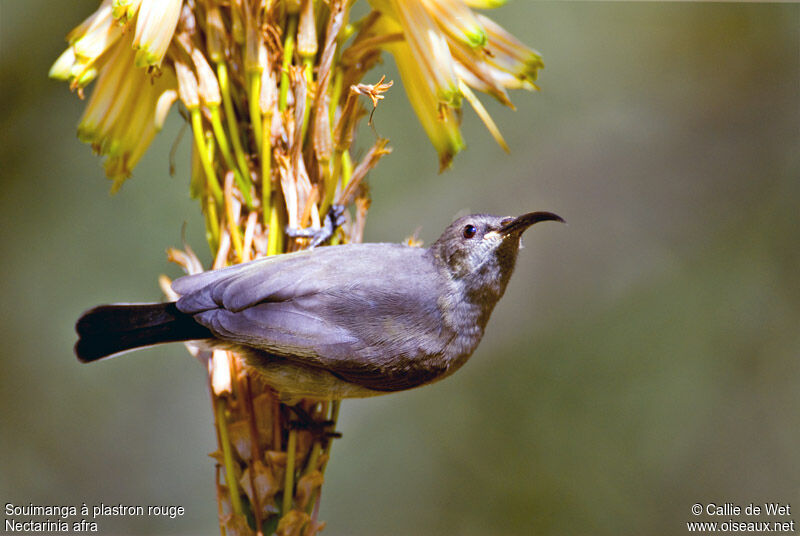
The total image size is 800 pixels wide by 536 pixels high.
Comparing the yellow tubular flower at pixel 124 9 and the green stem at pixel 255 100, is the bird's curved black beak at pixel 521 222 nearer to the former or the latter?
the green stem at pixel 255 100

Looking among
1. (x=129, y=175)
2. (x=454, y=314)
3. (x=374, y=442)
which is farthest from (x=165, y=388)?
(x=454, y=314)

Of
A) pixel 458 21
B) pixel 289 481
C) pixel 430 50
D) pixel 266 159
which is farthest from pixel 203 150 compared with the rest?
pixel 289 481

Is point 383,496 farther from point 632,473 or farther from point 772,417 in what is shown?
point 772,417

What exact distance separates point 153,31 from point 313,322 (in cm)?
84

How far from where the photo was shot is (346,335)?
2090 mm

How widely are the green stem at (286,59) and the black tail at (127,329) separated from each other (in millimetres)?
633

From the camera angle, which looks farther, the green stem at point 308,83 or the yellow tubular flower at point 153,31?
the green stem at point 308,83

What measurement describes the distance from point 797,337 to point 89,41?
18.1 feet

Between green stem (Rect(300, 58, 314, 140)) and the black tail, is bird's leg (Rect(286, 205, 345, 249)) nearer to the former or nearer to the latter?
green stem (Rect(300, 58, 314, 140))

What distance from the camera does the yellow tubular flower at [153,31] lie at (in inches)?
73.7

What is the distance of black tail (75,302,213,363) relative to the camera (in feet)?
6.74

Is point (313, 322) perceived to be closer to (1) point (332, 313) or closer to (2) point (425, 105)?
(1) point (332, 313)

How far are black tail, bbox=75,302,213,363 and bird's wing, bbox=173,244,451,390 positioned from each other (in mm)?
64

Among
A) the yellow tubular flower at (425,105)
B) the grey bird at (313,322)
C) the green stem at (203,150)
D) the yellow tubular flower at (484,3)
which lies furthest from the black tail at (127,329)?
the yellow tubular flower at (484,3)
